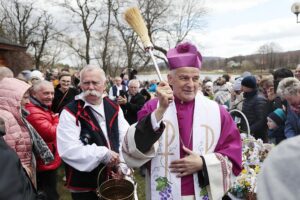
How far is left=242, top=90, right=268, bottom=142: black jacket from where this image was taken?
5035 millimetres

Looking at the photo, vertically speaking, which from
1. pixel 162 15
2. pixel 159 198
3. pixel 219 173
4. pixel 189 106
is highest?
pixel 162 15

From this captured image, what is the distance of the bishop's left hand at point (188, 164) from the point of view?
2.22 meters

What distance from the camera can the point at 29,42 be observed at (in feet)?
118

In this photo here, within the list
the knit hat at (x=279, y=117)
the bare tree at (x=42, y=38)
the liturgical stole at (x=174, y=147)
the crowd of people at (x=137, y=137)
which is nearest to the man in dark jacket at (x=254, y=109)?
the knit hat at (x=279, y=117)

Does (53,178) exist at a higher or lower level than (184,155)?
lower

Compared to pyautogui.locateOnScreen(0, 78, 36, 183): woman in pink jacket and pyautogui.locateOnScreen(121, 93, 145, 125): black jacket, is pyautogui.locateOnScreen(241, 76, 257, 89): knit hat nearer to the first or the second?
pyautogui.locateOnScreen(121, 93, 145, 125): black jacket

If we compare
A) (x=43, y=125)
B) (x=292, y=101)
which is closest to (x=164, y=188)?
(x=43, y=125)

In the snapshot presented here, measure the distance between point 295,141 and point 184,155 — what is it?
1.64 m

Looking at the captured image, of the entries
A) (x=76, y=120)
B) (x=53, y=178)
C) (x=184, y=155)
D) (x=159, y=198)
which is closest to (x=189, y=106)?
(x=184, y=155)

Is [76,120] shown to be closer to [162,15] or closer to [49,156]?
[49,156]

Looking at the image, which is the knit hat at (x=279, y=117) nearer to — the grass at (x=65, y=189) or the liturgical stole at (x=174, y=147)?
the liturgical stole at (x=174, y=147)

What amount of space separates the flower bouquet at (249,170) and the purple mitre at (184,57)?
1.14m

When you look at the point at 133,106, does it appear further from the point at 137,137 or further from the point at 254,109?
the point at 137,137

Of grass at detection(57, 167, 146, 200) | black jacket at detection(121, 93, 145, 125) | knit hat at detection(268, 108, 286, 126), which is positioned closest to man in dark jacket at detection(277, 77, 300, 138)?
knit hat at detection(268, 108, 286, 126)
